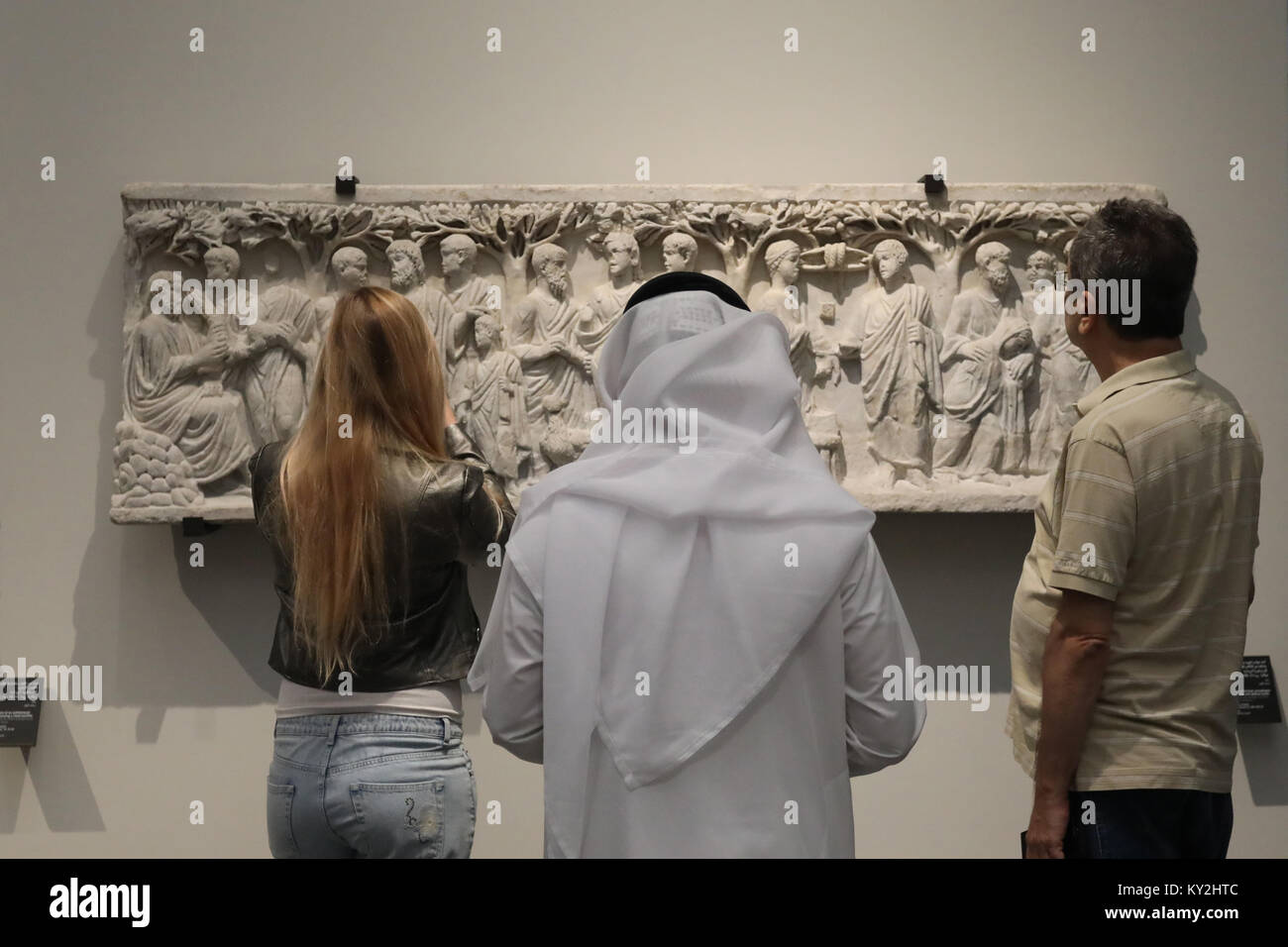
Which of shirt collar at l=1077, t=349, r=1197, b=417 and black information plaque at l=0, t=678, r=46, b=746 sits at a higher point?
shirt collar at l=1077, t=349, r=1197, b=417

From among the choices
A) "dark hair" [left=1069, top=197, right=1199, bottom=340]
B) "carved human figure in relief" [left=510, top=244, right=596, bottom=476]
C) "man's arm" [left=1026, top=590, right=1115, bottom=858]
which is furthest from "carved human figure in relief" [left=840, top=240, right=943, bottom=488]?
"man's arm" [left=1026, top=590, right=1115, bottom=858]

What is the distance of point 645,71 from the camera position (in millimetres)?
4531

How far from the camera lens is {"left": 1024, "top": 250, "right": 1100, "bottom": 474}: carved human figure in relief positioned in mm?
4324

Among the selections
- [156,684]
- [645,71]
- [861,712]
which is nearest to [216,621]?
[156,684]

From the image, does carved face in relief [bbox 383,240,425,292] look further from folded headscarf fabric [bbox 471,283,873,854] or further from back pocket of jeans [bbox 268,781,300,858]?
folded headscarf fabric [bbox 471,283,873,854]

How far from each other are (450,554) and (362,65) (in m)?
2.63

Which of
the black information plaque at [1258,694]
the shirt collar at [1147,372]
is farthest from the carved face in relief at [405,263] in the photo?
the black information plaque at [1258,694]

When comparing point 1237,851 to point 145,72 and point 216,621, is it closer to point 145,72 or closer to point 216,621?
point 216,621

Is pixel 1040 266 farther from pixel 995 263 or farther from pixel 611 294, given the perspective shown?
pixel 611 294

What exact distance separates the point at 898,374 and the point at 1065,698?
6.94 feet

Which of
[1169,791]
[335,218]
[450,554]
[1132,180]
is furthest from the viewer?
[1132,180]

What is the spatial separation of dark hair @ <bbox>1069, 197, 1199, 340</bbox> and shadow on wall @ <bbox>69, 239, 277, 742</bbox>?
3.01m

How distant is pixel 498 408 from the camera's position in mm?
4234

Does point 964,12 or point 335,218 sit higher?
point 964,12
